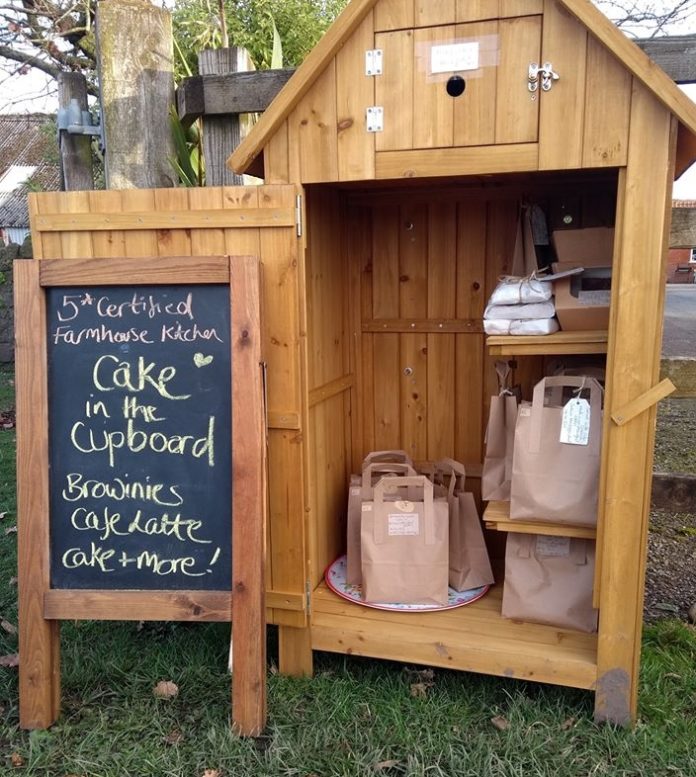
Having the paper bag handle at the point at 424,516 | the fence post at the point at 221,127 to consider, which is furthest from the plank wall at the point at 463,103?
the paper bag handle at the point at 424,516

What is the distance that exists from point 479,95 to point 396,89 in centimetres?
28

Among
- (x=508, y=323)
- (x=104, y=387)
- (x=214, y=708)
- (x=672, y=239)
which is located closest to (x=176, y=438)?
(x=104, y=387)

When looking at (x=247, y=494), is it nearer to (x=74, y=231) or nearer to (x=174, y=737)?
(x=174, y=737)

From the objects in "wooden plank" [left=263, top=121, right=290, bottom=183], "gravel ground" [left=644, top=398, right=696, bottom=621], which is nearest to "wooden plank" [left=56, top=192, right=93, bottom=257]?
"wooden plank" [left=263, top=121, right=290, bottom=183]

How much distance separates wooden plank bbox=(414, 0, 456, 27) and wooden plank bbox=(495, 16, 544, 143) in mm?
174

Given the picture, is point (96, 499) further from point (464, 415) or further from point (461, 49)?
point (461, 49)

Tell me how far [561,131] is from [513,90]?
21 cm

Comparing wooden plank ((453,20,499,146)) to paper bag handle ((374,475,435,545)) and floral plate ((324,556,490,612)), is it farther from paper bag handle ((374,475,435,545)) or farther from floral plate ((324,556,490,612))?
floral plate ((324,556,490,612))

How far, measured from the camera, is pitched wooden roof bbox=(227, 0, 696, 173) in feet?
6.51

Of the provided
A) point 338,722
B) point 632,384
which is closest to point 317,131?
point 632,384

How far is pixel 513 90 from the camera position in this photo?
2.17 m

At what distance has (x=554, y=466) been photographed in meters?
2.49

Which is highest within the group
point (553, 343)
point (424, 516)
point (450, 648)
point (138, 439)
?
point (553, 343)

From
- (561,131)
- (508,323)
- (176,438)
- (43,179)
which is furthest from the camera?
(43,179)
